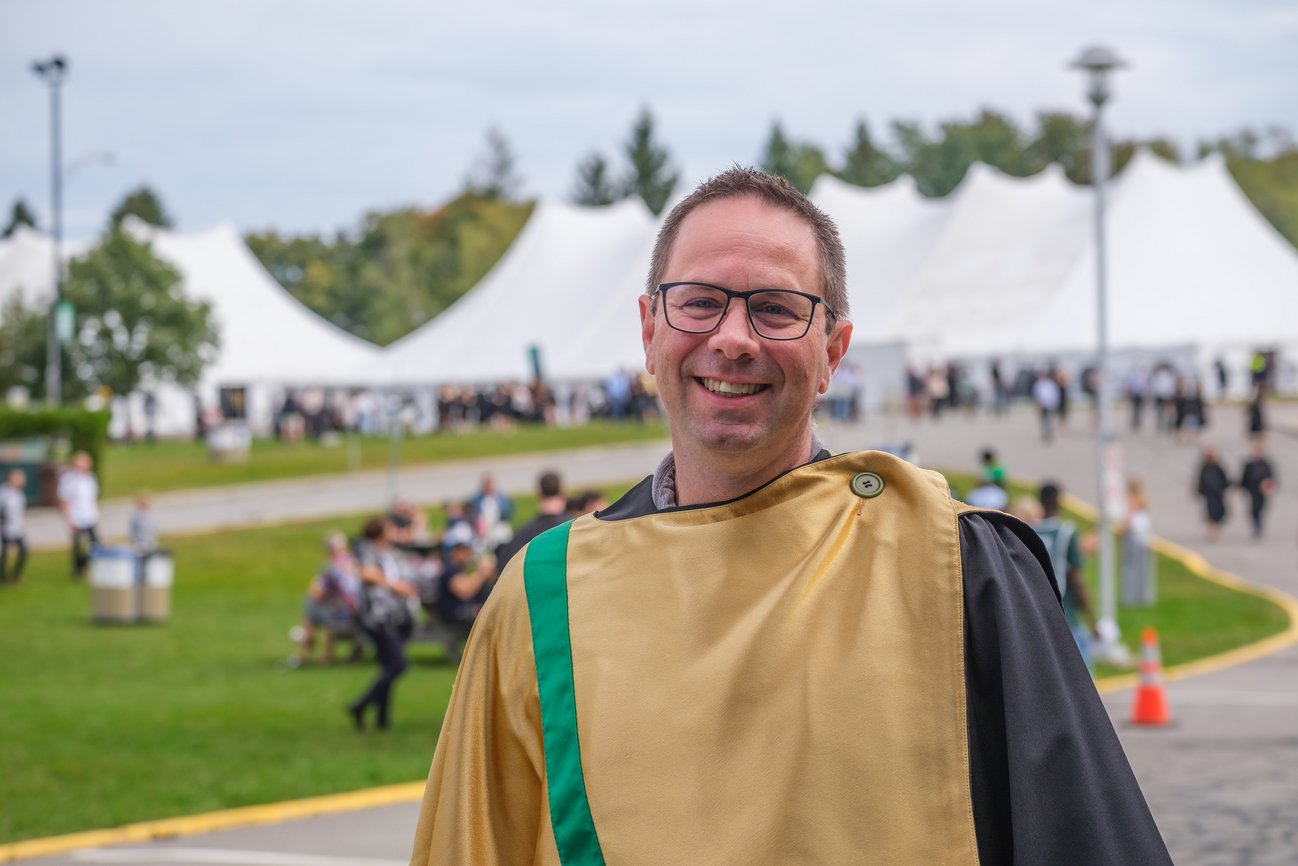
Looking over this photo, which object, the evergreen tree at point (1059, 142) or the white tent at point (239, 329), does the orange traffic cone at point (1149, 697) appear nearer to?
the white tent at point (239, 329)

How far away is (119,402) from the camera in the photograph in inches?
2222

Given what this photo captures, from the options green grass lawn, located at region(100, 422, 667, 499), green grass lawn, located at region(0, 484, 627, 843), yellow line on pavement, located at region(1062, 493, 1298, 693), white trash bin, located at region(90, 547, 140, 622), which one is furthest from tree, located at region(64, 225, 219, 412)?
white trash bin, located at region(90, 547, 140, 622)

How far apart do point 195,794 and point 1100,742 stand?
920cm

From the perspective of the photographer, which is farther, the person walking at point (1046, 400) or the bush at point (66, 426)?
the person walking at point (1046, 400)

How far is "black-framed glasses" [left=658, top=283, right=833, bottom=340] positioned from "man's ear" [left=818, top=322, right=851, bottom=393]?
8cm

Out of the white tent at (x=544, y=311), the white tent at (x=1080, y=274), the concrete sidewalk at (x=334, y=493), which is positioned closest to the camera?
the concrete sidewalk at (x=334, y=493)

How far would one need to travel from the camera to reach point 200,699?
14.9 meters

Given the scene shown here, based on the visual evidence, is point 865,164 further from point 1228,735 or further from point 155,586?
point 1228,735

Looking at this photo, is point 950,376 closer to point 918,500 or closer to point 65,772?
point 65,772

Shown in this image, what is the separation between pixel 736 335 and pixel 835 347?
0.79 feet

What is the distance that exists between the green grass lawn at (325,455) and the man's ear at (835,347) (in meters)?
34.6

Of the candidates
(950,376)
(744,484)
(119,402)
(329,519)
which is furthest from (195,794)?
(119,402)

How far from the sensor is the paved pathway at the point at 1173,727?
910 cm

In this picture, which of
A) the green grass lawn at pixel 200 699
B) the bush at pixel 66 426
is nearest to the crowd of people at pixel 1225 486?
the green grass lawn at pixel 200 699
